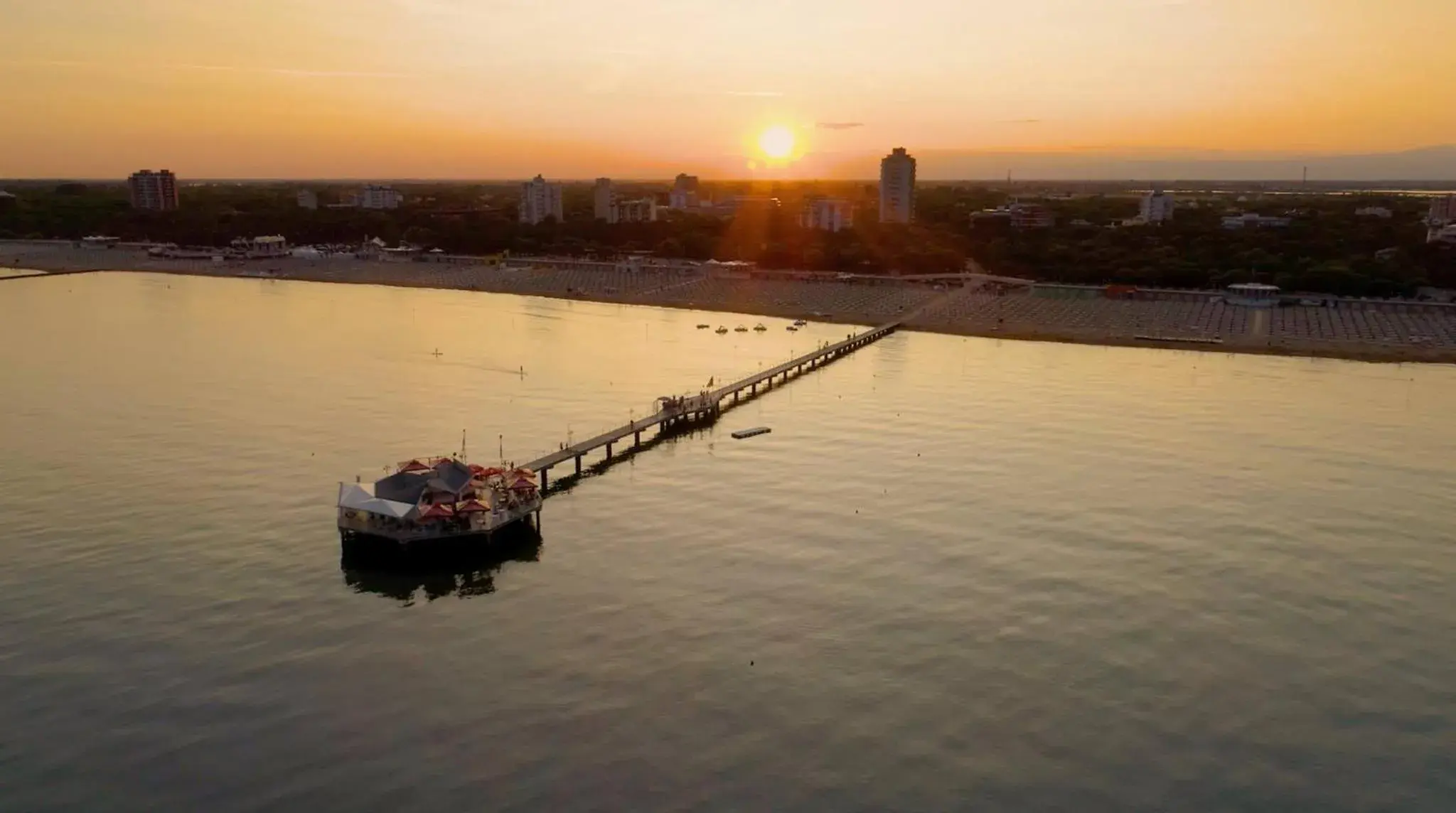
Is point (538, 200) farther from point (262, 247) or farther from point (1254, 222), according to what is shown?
point (1254, 222)

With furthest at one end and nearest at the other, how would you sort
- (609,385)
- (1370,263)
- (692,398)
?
(1370,263) → (609,385) → (692,398)

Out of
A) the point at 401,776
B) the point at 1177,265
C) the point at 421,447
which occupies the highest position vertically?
the point at 1177,265

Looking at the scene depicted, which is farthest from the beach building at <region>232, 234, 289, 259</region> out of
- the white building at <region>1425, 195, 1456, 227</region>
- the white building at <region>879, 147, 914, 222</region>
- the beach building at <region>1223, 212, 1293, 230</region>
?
the white building at <region>1425, 195, 1456, 227</region>

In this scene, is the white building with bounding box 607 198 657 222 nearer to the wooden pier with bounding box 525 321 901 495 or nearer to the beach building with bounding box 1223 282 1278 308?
the beach building with bounding box 1223 282 1278 308

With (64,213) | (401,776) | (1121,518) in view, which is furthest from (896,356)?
Answer: (64,213)

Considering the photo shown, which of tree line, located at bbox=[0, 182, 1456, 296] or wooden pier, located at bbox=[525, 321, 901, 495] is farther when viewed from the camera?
tree line, located at bbox=[0, 182, 1456, 296]

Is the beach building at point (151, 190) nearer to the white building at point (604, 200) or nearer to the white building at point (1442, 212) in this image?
the white building at point (604, 200)

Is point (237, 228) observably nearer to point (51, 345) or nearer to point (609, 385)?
point (51, 345)

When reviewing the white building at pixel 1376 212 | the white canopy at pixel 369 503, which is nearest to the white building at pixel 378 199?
the white building at pixel 1376 212
